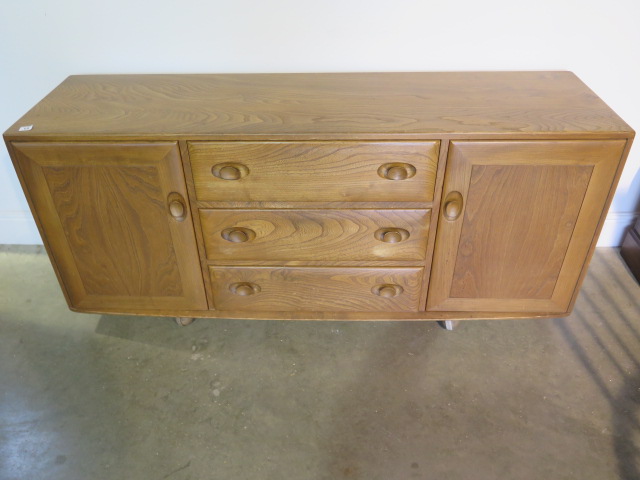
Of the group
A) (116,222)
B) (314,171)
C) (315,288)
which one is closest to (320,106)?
(314,171)

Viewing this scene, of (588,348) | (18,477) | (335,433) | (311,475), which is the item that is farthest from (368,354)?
(18,477)

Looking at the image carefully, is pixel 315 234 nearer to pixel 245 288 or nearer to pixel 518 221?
pixel 245 288

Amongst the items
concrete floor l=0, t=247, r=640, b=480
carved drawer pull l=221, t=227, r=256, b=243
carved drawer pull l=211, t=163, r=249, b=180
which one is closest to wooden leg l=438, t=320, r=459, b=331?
concrete floor l=0, t=247, r=640, b=480

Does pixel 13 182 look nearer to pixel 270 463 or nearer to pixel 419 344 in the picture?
pixel 270 463

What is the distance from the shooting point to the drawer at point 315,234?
53.4 inches

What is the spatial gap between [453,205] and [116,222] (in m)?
0.90

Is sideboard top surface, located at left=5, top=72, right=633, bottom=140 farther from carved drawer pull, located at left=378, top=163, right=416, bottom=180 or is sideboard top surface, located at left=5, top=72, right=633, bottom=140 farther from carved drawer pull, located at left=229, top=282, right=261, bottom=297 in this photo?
Answer: carved drawer pull, located at left=229, top=282, right=261, bottom=297

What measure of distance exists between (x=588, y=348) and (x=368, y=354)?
0.69 m

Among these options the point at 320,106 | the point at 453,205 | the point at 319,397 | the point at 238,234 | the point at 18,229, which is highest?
the point at 320,106

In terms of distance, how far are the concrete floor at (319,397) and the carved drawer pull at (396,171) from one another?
61 centimetres

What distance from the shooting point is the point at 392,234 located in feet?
4.50

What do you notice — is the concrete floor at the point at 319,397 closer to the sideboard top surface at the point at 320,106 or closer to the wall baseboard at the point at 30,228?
Answer: the wall baseboard at the point at 30,228

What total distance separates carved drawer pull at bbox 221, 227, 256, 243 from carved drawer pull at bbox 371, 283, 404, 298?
0.39 m

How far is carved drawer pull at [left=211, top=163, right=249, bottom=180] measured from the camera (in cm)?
127
